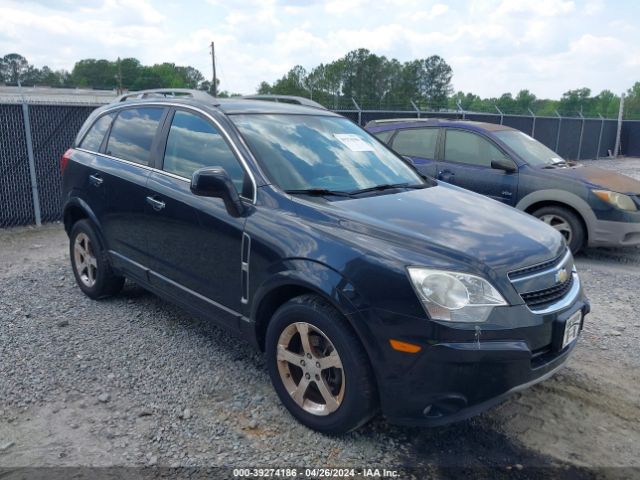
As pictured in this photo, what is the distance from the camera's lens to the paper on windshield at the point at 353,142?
4.03 metres

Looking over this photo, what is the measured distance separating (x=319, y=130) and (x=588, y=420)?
259cm

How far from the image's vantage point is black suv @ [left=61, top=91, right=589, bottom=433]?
2594 millimetres

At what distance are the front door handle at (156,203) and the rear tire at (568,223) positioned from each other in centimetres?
489

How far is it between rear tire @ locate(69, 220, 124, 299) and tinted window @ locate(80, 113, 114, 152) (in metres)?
0.70

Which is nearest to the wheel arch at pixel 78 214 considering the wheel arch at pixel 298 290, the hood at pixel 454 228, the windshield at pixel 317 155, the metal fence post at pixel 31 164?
the windshield at pixel 317 155

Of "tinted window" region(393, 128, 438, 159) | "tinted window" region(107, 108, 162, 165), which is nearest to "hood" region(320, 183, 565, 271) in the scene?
"tinted window" region(107, 108, 162, 165)

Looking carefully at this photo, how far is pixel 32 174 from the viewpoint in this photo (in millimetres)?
8273

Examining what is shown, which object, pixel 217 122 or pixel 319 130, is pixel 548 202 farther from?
pixel 217 122

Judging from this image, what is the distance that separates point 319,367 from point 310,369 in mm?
77

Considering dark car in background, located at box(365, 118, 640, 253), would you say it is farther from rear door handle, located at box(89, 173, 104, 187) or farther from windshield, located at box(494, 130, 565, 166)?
rear door handle, located at box(89, 173, 104, 187)

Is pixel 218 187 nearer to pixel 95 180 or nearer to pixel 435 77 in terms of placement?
pixel 95 180

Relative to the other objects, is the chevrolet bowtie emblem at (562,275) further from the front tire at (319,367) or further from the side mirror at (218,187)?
the side mirror at (218,187)

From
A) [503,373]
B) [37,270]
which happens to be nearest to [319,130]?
[503,373]

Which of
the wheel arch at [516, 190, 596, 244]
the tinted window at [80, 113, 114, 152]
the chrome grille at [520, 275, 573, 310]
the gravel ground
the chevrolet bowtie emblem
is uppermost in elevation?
the tinted window at [80, 113, 114, 152]
